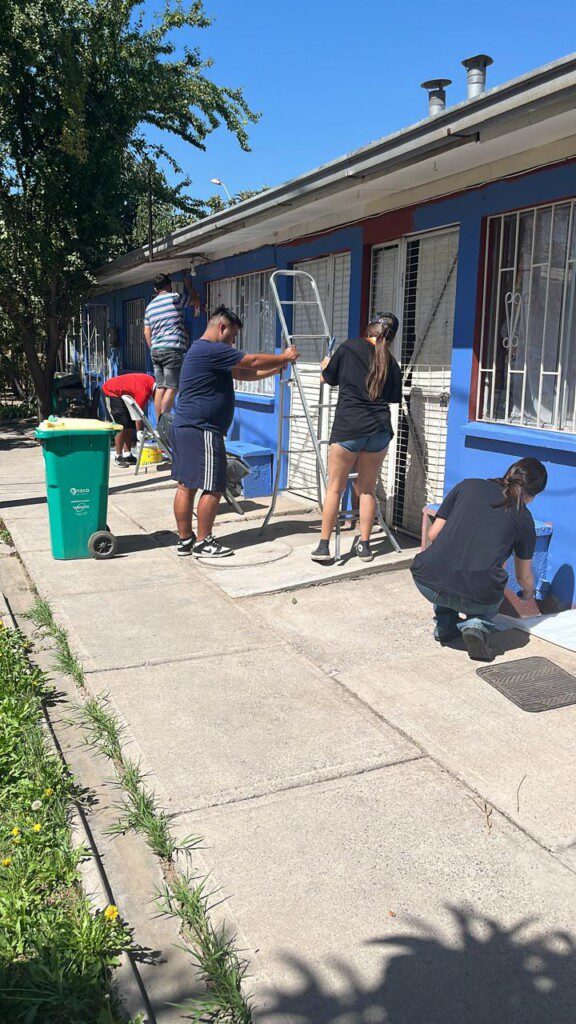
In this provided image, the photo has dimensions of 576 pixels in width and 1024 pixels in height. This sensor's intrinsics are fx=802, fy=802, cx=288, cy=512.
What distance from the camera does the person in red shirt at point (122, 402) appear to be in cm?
980

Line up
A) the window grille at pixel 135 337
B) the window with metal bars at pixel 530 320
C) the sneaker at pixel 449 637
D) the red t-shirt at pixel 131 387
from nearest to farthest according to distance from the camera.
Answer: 1. the sneaker at pixel 449 637
2. the window with metal bars at pixel 530 320
3. the red t-shirt at pixel 131 387
4. the window grille at pixel 135 337

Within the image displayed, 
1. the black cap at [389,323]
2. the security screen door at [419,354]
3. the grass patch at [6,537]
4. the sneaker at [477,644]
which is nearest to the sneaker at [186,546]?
the grass patch at [6,537]

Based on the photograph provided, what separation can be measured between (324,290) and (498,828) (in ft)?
19.6

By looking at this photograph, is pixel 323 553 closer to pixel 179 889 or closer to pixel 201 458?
pixel 201 458

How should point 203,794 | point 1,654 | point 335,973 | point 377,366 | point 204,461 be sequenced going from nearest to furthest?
1. point 335,973
2. point 203,794
3. point 1,654
4. point 377,366
5. point 204,461

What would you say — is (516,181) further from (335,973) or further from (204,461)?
(335,973)

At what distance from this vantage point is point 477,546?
4148 millimetres

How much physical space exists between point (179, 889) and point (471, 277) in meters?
4.45

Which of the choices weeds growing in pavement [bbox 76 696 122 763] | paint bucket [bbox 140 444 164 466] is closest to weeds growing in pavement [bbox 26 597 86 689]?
weeds growing in pavement [bbox 76 696 122 763]

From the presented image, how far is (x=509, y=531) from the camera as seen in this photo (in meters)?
4.14

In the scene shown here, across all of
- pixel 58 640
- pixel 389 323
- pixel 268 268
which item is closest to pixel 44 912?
pixel 58 640

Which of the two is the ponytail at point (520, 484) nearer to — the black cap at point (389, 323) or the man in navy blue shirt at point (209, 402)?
the black cap at point (389, 323)

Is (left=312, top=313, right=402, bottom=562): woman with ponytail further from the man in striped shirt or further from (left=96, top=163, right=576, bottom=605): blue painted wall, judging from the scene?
the man in striped shirt

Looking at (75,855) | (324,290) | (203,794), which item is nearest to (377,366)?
(324,290)
